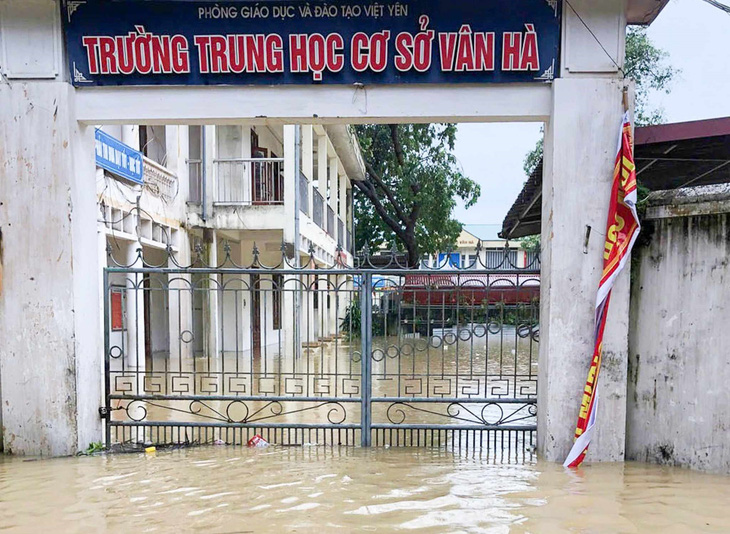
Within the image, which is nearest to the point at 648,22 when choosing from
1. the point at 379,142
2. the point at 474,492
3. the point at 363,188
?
the point at 474,492

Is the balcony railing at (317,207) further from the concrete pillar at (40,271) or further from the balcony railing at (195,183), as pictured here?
the concrete pillar at (40,271)

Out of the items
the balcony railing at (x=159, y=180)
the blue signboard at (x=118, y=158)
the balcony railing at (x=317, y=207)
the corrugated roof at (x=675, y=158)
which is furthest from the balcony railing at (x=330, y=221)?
the corrugated roof at (x=675, y=158)

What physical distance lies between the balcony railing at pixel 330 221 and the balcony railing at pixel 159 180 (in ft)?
21.6

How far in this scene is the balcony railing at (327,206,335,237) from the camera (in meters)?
17.0

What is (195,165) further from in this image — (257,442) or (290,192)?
(257,442)

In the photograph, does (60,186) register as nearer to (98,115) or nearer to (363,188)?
(98,115)

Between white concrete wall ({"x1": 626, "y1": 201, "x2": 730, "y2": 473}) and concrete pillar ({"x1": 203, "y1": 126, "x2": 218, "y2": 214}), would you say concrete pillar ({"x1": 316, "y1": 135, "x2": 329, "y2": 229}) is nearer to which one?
concrete pillar ({"x1": 203, "y1": 126, "x2": 218, "y2": 214})

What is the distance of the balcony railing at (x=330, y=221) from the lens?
16981mm

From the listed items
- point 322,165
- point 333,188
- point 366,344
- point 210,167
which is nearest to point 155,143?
point 210,167

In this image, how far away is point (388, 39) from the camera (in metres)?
4.41

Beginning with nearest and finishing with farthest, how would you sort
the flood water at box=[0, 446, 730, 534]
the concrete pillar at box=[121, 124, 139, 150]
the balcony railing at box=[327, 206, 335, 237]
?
the flood water at box=[0, 446, 730, 534]
the concrete pillar at box=[121, 124, 139, 150]
the balcony railing at box=[327, 206, 335, 237]

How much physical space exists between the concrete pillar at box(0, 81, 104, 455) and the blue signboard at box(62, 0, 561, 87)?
1.66 ft

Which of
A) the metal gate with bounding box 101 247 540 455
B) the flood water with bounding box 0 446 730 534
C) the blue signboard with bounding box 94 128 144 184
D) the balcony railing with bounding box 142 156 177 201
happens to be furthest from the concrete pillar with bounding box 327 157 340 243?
the flood water with bounding box 0 446 730 534

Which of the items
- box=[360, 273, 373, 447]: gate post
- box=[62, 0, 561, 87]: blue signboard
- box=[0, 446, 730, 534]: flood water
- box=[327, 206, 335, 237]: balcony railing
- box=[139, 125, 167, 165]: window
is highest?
box=[139, 125, 167, 165]: window
